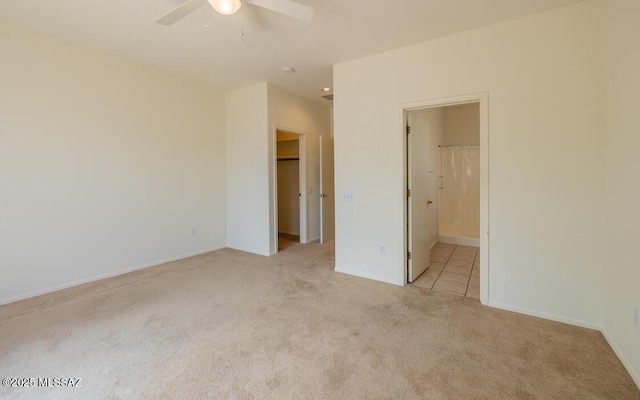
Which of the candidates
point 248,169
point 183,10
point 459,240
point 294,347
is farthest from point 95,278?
point 459,240

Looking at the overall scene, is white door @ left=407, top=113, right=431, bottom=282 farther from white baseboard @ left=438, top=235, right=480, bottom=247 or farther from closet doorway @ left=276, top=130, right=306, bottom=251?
closet doorway @ left=276, top=130, right=306, bottom=251

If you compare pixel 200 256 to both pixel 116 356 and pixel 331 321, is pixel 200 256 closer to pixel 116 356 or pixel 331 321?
A: pixel 116 356

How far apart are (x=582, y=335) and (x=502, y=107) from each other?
6.72ft

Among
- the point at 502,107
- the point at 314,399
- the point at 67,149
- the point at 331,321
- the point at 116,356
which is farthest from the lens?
the point at 67,149

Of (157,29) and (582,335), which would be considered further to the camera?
(157,29)

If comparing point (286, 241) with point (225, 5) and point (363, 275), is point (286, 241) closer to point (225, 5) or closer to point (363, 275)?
point (363, 275)

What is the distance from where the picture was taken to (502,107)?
8.69ft

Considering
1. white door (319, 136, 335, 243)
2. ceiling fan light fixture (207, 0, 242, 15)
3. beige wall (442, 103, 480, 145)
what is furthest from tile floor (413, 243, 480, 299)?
ceiling fan light fixture (207, 0, 242, 15)

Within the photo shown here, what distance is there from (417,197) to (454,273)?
46.4 inches

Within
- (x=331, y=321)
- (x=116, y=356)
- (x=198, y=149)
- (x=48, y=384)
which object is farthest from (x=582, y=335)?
(x=198, y=149)

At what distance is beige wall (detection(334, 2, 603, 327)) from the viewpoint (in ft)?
7.66

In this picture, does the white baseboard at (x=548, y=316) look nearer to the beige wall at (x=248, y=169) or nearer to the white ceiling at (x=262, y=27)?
the white ceiling at (x=262, y=27)

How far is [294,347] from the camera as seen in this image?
6.86 ft

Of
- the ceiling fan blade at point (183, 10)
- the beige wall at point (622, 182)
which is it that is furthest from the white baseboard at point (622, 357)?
the ceiling fan blade at point (183, 10)
